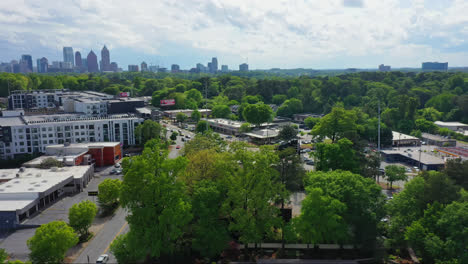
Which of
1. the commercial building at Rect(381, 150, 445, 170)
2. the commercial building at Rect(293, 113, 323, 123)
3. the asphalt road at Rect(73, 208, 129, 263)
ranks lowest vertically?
the asphalt road at Rect(73, 208, 129, 263)

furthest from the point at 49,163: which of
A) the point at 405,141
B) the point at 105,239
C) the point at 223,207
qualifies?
the point at 405,141

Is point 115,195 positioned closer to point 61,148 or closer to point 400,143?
point 61,148

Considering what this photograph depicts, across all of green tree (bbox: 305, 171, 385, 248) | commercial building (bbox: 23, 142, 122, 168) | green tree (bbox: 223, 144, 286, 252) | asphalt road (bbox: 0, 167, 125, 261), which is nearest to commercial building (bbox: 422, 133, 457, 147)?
green tree (bbox: 305, 171, 385, 248)

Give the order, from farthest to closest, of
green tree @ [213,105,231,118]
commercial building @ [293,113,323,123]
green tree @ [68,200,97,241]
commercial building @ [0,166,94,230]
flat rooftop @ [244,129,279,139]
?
commercial building @ [293,113,323,123], green tree @ [213,105,231,118], flat rooftop @ [244,129,279,139], commercial building @ [0,166,94,230], green tree @ [68,200,97,241]

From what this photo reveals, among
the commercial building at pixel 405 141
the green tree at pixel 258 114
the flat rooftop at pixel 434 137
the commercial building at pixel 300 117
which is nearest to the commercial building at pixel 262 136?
the green tree at pixel 258 114

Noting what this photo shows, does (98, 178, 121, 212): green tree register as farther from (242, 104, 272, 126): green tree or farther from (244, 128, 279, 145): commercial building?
(242, 104, 272, 126): green tree

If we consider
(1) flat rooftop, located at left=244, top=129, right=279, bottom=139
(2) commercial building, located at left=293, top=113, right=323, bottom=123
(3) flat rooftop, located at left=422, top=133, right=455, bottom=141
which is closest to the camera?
(1) flat rooftop, located at left=244, top=129, right=279, bottom=139

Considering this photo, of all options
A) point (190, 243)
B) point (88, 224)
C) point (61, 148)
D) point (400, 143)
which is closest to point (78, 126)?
point (61, 148)

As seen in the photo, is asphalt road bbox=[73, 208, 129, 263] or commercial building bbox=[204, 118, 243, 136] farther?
commercial building bbox=[204, 118, 243, 136]
